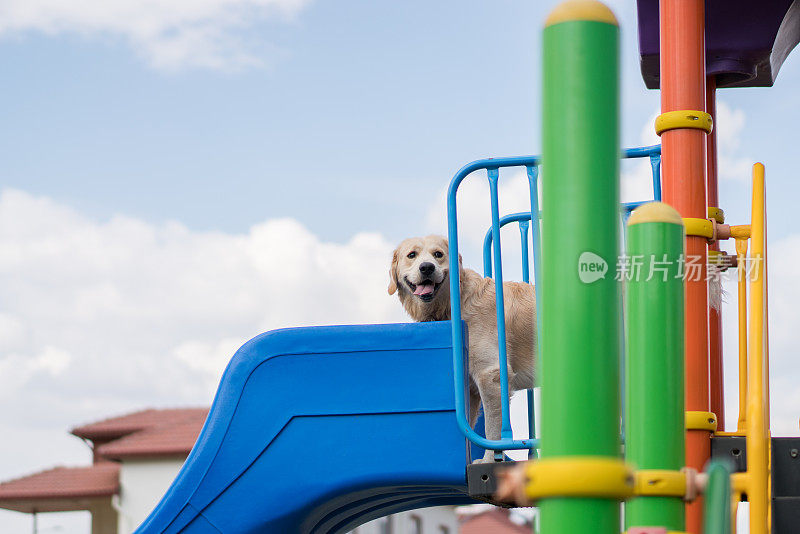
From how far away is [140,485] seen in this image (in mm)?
18875

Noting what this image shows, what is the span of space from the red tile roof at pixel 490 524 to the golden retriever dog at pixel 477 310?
67.2 ft

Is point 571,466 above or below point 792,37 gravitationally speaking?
below

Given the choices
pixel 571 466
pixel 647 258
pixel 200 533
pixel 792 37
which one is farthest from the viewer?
pixel 792 37

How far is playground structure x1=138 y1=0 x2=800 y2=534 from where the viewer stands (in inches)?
54.6

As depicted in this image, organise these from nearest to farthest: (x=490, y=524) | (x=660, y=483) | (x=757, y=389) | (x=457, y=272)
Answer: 1. (x=660, y=483)
2. (x=757, y=389)
3. (x=457, y=272)
4. (x=490, y=524)

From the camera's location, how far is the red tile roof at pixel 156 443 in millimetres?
18719

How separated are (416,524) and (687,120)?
60.1 feet

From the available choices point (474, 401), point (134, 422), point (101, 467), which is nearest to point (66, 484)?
point (101, 467)

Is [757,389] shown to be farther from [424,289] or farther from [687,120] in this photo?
[424,289]

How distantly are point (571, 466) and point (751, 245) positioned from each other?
2060 millimetres

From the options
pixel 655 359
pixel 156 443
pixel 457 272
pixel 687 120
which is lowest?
pixel 156 443

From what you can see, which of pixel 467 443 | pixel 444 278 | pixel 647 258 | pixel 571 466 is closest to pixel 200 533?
pixel 467 443

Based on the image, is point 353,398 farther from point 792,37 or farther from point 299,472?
point 792,37

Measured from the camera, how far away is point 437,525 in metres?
22.0
